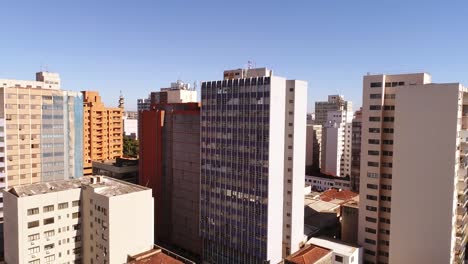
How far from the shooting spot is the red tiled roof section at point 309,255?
5312 centimetres

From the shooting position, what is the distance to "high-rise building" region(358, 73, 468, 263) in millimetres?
55562

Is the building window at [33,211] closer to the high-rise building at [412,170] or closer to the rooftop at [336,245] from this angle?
the rooftop at [336,245]

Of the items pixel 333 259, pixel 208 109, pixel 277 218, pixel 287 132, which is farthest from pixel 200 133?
pixel 333 259

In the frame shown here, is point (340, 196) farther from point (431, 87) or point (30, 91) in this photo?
point (30, 91)

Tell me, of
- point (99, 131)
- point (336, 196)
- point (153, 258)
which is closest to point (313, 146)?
point (336, 196)

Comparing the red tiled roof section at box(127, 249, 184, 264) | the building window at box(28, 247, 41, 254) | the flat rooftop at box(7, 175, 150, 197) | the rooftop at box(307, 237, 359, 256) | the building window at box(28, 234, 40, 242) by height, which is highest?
the flat rooftop at box(7, 175, 150, 197)

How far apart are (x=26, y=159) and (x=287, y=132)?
58089 mm

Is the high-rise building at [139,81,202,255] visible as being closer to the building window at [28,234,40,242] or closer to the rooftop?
the rooftop

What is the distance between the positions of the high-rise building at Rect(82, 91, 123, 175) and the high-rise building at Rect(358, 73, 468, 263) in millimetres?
84358

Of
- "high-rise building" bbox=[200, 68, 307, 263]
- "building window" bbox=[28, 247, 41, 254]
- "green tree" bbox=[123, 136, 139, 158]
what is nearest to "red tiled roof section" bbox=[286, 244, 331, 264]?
"high-rise building" bbox=[200, 68, 307, 263]

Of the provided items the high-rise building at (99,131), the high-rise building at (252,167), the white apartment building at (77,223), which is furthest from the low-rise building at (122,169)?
the high-rise building at (252,167)

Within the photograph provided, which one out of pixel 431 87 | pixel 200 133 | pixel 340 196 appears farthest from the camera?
pixel 340 196

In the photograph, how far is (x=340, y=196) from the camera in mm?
99188

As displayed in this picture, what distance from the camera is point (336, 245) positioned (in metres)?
63.7
